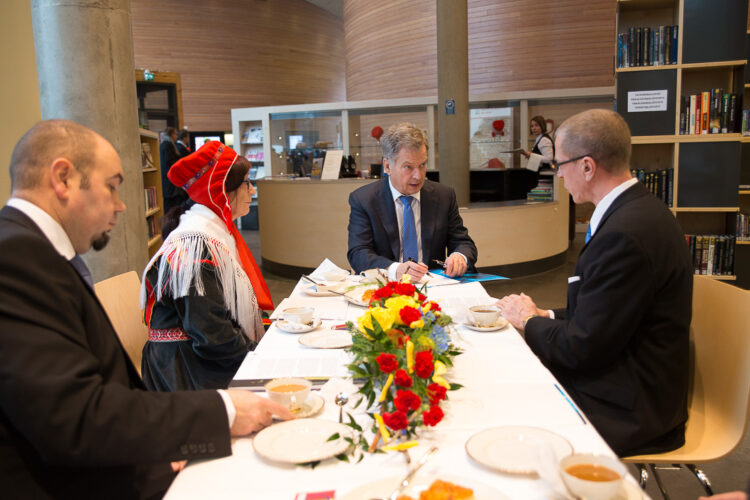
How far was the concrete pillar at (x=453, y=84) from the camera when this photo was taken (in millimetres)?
7234

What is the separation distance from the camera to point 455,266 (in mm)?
3080

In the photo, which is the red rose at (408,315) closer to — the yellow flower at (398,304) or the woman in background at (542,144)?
the yellow flower at (398,304)

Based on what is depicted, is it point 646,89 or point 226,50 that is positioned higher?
point 226,50

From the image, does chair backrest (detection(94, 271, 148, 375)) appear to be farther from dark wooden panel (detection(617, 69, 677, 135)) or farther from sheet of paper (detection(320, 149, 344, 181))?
sheet of paper (detection(320, 149, 344, 181))

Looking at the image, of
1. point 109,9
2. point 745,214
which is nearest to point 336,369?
point 109,9

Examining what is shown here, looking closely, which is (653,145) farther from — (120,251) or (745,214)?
(120,251)

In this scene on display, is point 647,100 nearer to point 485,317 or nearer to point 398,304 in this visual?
point 485,317

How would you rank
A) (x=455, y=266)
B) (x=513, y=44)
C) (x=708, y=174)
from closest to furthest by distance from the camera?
(x=455, y=266), (x=708, y=174), (x=513, y=44)

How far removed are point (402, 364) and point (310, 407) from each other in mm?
265

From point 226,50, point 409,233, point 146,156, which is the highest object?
point 226,50

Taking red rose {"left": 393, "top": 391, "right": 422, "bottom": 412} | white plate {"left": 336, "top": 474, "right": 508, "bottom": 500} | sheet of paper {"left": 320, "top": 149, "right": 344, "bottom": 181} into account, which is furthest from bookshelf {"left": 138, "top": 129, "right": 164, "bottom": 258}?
white plate {"left": 336, "top": 474, "right": 508, "bottom": 500}

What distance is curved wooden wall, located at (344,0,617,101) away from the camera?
404 inches

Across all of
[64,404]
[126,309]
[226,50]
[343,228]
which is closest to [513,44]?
[343,228]

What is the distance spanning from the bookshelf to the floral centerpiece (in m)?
6.03
